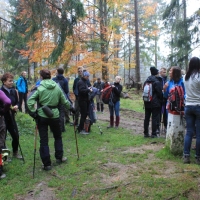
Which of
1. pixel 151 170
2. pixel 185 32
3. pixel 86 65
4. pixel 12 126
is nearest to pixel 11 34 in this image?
pixel 12 126

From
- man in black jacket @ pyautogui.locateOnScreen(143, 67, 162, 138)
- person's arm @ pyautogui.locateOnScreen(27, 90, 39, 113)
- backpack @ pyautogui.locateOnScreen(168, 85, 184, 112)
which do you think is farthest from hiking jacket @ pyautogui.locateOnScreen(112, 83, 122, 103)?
person's arm @ pyautogui.locateOnScreen(27, 90, 39, 113)

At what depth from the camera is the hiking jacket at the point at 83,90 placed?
712 centimetres

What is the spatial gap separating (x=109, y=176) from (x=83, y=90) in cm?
346

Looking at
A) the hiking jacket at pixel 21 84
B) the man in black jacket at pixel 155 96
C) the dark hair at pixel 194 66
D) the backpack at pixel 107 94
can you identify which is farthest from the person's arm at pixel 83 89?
the hiking jacket at pixel 21 84

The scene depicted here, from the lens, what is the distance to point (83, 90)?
7.10m

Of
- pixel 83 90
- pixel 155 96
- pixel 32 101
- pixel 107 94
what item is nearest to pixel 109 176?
pixel 32 101

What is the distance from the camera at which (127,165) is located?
15.1 feet

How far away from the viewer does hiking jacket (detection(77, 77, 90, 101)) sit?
23.4 feet

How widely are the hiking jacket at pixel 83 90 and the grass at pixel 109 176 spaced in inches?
69.8

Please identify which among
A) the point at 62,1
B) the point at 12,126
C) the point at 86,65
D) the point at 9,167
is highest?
the point at 62,1

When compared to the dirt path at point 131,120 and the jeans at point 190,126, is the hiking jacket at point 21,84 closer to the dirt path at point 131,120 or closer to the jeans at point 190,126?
the dirt path at point 131,120

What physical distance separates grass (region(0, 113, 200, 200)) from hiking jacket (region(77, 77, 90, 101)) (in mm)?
1773

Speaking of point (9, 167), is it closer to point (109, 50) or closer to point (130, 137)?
point (130, 137)

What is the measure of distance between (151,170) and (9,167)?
9.31ft
